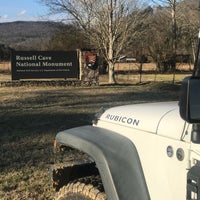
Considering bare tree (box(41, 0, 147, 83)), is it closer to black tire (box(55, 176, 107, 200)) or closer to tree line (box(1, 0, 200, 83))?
tree line (box(1, 0, 200, 83))

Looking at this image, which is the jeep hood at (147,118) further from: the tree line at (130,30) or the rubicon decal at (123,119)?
the tree line at (130,30)

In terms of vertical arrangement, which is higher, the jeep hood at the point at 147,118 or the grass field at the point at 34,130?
the jeep hood at the point at 147,118

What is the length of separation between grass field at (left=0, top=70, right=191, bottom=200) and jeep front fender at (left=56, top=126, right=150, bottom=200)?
2.58 meters

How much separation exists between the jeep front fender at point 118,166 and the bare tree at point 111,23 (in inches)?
876

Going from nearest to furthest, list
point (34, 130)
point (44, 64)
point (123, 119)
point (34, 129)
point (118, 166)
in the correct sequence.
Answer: point (118, 166) → point (123, 119) → point (34, 130) → point (34, 129) → point (44, 64)

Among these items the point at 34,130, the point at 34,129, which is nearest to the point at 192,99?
the point at 34,130

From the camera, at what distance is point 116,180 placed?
2.88 meters

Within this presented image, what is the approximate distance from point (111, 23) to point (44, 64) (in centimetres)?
485

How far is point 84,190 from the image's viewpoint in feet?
11.2

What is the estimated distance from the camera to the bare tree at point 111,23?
2560 centimetres

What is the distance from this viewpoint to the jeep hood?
2.71 metres

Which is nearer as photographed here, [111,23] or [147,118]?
[147,118]

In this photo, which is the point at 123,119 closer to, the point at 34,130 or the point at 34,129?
the point at 34,130

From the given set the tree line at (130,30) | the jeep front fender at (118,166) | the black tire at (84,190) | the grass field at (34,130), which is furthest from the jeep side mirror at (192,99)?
the tree line at (130,30)
